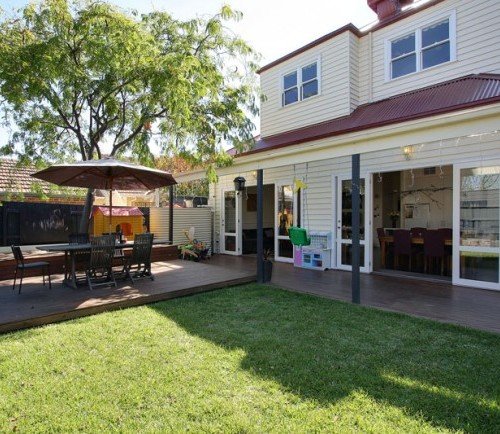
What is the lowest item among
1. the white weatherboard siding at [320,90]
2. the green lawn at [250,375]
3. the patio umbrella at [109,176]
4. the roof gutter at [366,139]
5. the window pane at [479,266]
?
the green lawn at [250,375]

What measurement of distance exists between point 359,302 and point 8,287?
20.3 ft

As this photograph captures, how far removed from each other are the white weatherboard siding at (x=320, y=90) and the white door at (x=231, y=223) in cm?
247

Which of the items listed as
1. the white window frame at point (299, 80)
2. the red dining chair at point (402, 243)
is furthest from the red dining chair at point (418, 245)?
the white window frame at point (299, 80)

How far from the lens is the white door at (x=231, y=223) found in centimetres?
1185

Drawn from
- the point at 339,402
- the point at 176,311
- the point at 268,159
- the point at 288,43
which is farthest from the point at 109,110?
the point at 339,402

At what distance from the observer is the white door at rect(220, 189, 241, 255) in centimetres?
1185

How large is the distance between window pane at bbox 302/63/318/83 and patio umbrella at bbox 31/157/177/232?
521cm

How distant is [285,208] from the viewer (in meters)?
10.3

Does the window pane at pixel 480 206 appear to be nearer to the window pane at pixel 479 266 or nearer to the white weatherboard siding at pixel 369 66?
the window pane at pixel 479 266

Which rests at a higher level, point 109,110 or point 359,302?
point 109,110

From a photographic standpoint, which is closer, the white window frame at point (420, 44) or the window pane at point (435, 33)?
the white window frame at point (420, 44)

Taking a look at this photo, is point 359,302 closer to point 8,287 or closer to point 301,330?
point 301,330

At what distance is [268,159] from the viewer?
7176mm

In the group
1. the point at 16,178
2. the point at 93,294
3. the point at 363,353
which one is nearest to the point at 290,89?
the point at 93,294
